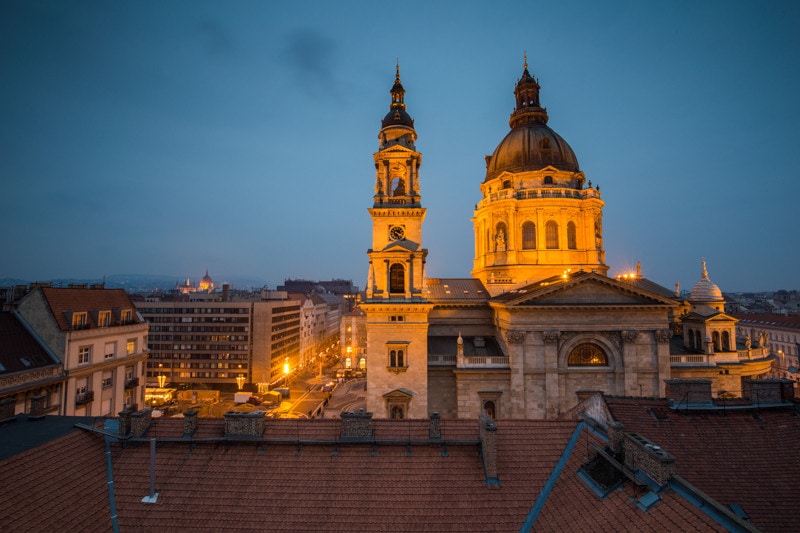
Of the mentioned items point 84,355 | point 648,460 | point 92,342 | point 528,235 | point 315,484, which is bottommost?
point 315,484

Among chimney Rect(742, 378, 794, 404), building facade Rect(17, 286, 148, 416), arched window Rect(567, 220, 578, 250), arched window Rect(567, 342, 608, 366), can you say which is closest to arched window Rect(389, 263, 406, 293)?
arched window Rect(567, 342, 608, 366)

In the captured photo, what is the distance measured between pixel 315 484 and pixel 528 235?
39064 millimetres

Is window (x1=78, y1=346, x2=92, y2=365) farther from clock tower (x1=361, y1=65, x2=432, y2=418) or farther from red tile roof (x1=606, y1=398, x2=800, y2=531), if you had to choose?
red tile roof (x1=606, y1=398, x2=800, y2=531)

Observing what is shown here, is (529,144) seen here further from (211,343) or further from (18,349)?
(211,343)

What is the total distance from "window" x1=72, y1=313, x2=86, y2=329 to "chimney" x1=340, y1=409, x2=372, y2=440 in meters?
31.4

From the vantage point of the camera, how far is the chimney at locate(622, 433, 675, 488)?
1181 cm

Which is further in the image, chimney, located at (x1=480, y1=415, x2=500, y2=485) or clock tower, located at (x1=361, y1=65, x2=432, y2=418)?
→ clock tower, located at (x1=361, y1=65, x2=432, y2=418)

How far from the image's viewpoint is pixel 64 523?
13156 mm

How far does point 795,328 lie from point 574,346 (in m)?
78.4

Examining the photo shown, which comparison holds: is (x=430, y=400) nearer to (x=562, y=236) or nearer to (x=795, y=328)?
(x=562, y=236)

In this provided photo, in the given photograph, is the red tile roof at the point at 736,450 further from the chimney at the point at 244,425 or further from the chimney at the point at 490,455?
the chimney at the point at 244,425

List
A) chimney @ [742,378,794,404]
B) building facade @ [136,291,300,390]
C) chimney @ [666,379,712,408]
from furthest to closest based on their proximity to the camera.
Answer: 1. building facade @ [136,291,300,390]
2. chimney @ [666,379,712,408]
3. chimney @ [742,378,794,404]

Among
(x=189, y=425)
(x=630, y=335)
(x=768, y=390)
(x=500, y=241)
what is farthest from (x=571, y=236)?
(x=189, y=425)

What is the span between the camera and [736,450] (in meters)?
→ 14.9
